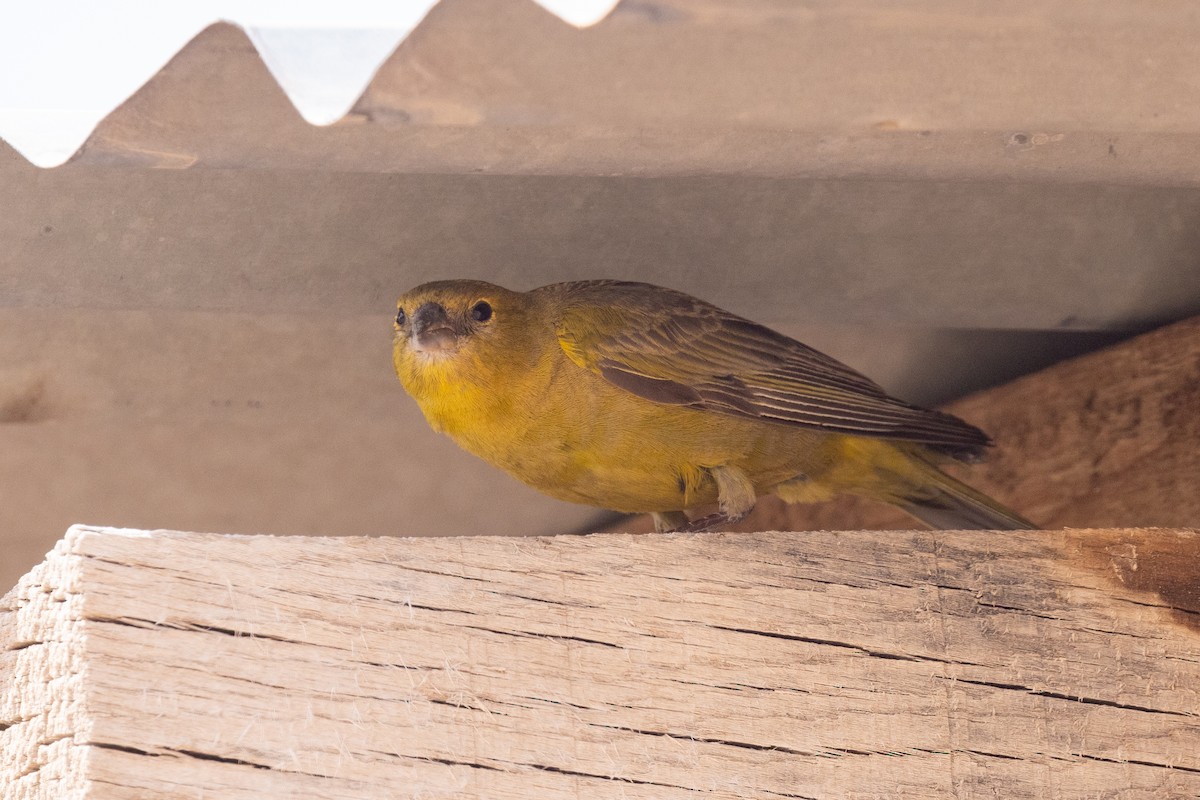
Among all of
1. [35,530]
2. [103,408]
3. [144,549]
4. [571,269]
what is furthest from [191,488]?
[144,549]

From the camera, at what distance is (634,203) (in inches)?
116

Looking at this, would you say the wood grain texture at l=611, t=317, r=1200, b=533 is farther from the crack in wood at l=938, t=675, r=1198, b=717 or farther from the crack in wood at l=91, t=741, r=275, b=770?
the crack in wood at l=91, t=741, r=275, b=770

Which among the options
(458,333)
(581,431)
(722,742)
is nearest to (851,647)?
(722,742)

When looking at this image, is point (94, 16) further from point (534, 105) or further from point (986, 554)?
point (986, 554)

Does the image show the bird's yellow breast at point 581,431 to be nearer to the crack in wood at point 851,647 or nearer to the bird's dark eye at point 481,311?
the bird's dark eye at point 481,311

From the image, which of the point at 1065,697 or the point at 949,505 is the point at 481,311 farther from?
the point at 1065,697

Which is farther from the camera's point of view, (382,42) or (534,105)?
(534,105)

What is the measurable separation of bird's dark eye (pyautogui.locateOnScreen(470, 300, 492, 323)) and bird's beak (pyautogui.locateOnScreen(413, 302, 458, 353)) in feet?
0.30

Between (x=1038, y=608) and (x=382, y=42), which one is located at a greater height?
(x=382, y=42)

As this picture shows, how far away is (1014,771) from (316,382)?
2.11 m

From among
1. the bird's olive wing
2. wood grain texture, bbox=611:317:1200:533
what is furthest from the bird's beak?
wood grain texture, bbox=611:317:1200:533

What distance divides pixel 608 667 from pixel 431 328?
3.87 feet

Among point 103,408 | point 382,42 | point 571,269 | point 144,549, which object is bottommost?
point 144,549

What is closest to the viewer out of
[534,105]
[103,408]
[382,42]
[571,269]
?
[382,42]
